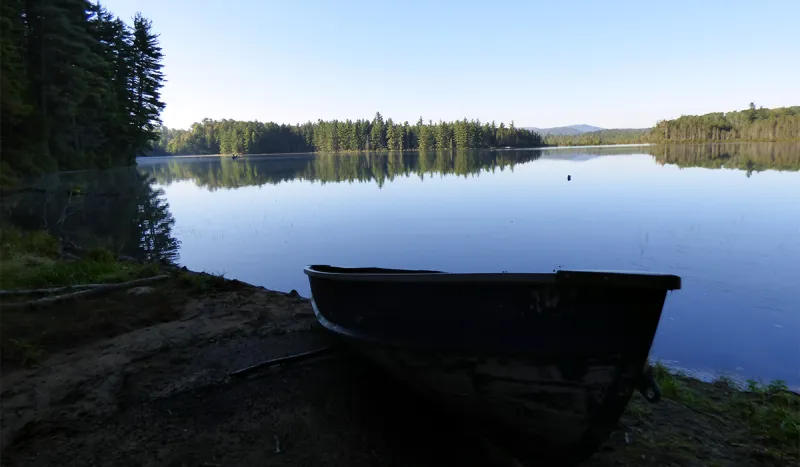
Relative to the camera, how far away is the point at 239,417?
12.4 ft

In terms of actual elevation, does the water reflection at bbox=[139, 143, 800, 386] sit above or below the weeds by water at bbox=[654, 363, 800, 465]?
above

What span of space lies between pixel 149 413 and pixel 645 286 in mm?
4044

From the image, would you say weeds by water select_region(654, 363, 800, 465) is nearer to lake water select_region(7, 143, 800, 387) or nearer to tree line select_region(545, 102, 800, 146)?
lake water select_region(7, 143, 800, 387)

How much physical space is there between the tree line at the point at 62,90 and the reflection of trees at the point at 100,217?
4.48 meters

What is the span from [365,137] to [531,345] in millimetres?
140392

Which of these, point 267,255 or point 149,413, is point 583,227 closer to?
point 267,255

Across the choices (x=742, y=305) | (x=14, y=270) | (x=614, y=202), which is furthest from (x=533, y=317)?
(x=614, y=202)

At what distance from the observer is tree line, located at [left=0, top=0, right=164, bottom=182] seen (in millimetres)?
25391

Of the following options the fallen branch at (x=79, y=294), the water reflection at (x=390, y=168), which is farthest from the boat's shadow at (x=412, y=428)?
the water reflection at (x=390, y=168)

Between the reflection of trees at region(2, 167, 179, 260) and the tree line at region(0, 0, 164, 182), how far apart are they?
14.7 ft

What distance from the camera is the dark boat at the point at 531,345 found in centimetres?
267

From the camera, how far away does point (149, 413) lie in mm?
3793

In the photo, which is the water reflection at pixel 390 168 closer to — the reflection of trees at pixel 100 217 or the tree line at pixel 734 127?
the reflection of trees at pixel 100 217

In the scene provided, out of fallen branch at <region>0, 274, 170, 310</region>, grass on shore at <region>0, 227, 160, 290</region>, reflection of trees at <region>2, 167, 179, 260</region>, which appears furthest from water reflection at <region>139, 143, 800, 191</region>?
fallen branch at <region>0, 274, 170, 310</region>
